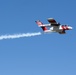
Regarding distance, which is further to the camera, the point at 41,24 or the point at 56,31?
the point at 41,24

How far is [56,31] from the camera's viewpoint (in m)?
130

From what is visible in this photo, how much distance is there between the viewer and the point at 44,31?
135500mm

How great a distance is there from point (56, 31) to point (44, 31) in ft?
20.6

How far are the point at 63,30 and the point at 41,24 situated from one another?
10.3 meters

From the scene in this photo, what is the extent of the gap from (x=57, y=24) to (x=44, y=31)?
6385 millimetres

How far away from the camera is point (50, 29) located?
13212cm

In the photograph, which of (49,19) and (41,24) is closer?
(49,19)

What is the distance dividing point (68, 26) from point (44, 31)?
7.50 metres

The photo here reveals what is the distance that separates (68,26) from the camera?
134m

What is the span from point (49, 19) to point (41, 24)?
11279 mm

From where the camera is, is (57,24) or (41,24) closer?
(57,24)

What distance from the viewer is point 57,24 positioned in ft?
429

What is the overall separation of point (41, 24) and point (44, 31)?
14.3ft

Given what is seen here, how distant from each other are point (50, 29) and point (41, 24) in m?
7.67
